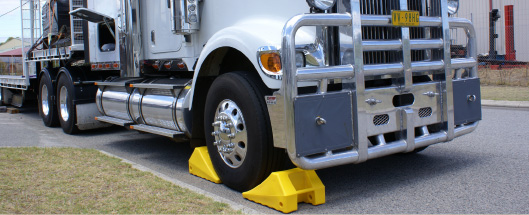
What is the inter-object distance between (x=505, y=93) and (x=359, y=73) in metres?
11.0

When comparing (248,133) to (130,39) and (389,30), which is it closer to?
(389,30)

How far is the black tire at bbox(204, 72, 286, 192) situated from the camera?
14.1ft

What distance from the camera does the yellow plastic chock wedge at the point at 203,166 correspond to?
201 inches

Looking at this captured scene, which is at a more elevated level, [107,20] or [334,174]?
[107,20]

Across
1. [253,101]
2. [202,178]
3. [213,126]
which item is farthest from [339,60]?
[202,178]

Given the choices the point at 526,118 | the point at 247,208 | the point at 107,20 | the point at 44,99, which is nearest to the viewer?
the point at 247,208

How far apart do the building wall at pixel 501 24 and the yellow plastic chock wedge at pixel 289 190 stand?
61.4 ft

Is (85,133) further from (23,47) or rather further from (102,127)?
(23,47)

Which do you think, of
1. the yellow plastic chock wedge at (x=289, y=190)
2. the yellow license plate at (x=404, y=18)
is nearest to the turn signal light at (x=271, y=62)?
the yellow plastic chock wedge at (x=289, y=190)

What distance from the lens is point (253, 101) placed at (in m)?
4.33

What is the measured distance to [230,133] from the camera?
4.66 m

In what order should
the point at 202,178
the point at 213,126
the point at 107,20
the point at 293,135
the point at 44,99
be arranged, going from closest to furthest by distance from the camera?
the point at 293,135 < the point at 213,126 < the point at 202,178 < the point at 107,20 < the point at 44,99

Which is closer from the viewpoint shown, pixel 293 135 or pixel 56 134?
pixel 293 135

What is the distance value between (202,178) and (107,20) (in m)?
3.30
